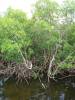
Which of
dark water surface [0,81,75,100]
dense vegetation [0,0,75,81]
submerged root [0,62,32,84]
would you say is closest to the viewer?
dark water surface [0,81,75,100]

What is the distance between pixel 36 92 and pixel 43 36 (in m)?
4.39

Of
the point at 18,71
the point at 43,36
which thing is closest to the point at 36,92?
the point at 18,71

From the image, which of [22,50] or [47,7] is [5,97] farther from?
[47,7]

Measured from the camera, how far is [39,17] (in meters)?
17.1

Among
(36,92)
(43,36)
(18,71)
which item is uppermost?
(43,36)

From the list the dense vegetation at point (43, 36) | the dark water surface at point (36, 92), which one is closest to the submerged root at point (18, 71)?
the dense vegetation at point (43, 36)

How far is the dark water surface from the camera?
43.3 feet

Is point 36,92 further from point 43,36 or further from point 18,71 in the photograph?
point 43,36

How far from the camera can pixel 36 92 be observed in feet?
45.6

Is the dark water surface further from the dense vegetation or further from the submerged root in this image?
the dense vegetation

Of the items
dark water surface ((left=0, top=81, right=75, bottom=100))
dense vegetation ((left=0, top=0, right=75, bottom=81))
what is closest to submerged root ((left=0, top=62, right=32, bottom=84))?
dense vegetation ((left=0, top=0, right=75, bottom=81))

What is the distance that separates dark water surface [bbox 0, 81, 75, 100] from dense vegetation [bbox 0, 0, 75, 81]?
1.59m

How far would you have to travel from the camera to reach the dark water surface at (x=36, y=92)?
13.2 meters

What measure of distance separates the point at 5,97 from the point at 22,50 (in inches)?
180
